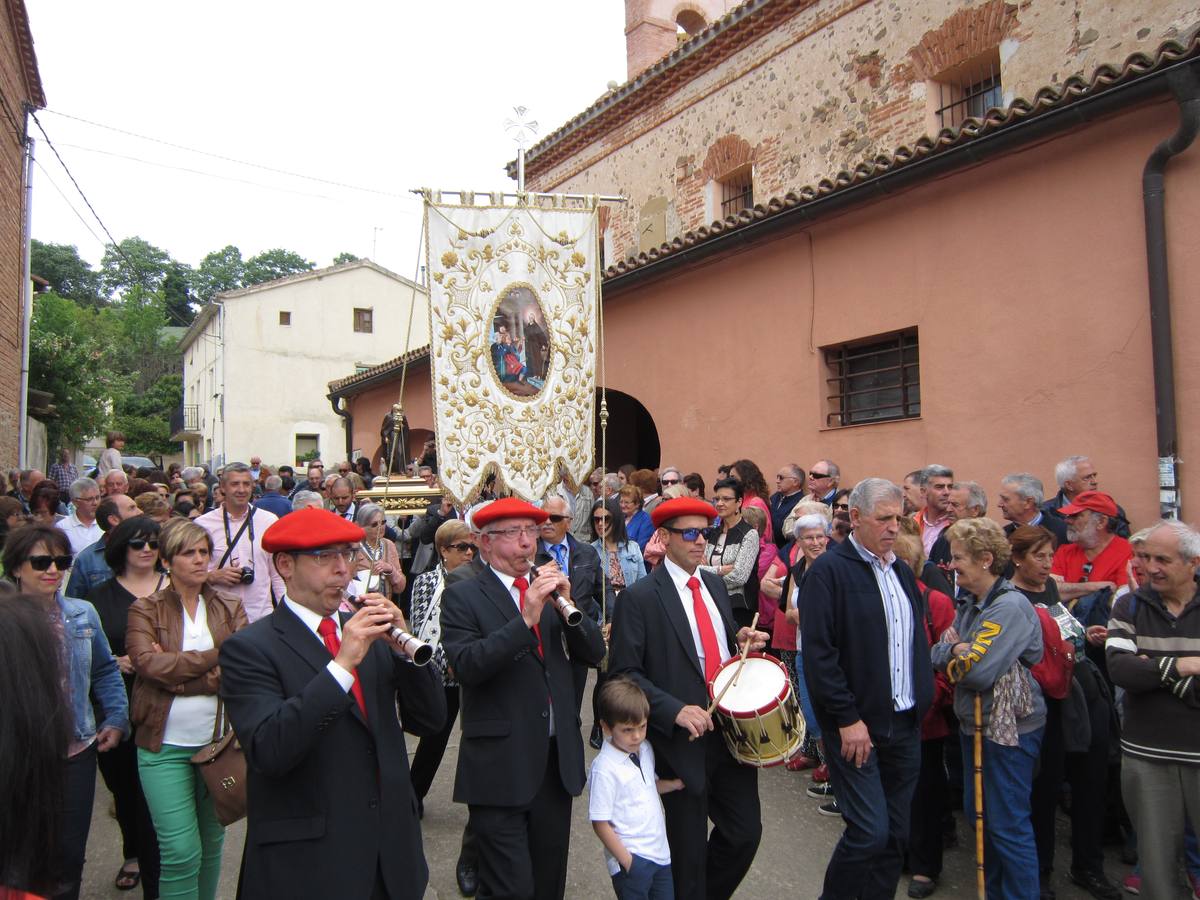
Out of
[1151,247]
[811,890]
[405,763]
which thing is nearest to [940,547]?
[811,890]

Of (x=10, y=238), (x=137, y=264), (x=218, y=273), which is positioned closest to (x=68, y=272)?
Answer: (x=137, y=264)

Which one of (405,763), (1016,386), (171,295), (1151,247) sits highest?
(171,295)

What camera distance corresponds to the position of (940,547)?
5953 mm

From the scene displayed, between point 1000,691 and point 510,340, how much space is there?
460cm

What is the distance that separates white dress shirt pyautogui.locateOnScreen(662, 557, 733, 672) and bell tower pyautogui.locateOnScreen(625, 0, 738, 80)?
58.2 ft

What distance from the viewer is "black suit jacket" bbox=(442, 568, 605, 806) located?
3480 mm

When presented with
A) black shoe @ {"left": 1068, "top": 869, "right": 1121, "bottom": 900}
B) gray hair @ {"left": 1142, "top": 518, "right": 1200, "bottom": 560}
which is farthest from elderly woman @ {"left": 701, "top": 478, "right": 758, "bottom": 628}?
gray hair @ {"left": 1142, "top": 518, "right": 1200, "bottom": 560}

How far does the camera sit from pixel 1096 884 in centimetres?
453

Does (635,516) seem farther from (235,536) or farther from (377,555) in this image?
(235,536)

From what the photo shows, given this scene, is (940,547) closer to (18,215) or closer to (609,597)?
(609,597)

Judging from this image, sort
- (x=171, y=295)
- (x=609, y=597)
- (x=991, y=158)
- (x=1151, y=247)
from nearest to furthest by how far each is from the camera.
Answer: (x=1151, y=247)
(x=609, y=597)
(x=991, y=158)
(x=171, y=295)

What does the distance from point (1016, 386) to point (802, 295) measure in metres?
2.72

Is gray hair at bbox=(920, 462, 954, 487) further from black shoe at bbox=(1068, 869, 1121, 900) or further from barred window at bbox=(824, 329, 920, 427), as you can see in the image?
black shoe at bbox=(1068, 869, 1121, 900)

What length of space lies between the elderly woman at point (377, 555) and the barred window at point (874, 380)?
499 centimetres
